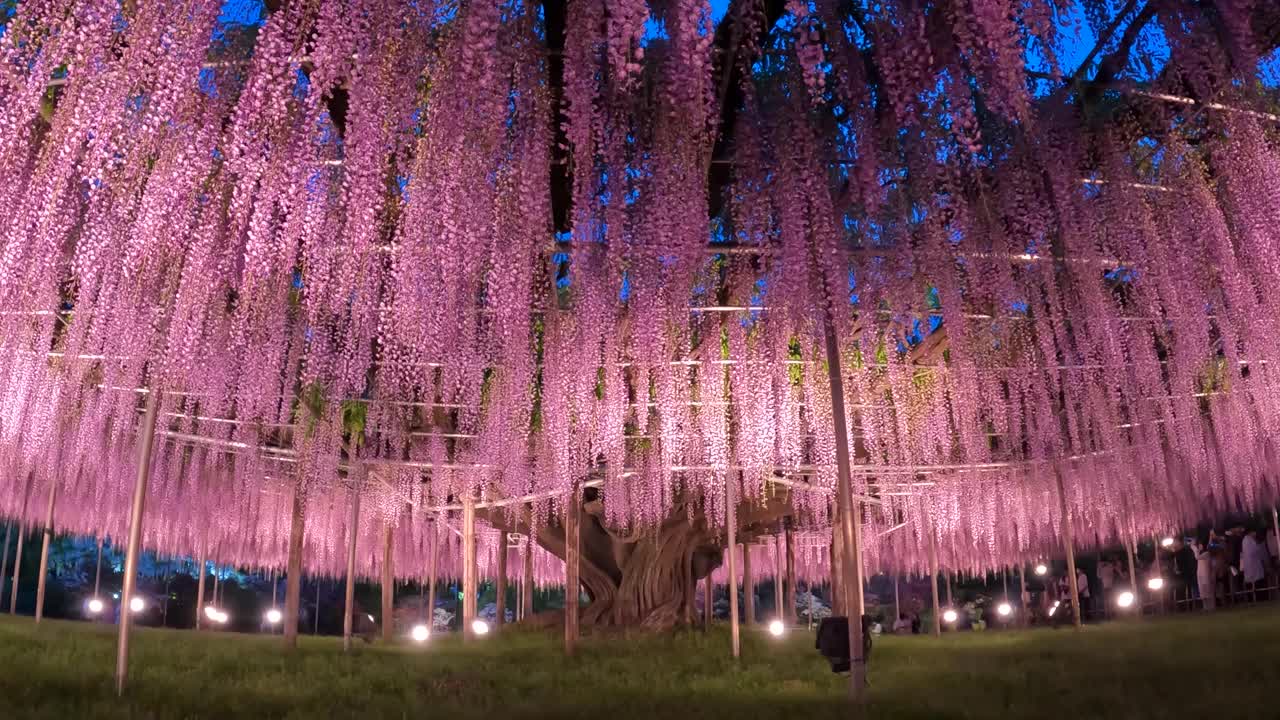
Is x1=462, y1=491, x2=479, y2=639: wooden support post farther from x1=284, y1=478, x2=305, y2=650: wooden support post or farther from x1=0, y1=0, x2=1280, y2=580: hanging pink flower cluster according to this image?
x1=284, y1=478, x2=305, y2=650: wooden support post

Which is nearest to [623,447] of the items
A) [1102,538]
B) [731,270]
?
[731,270]

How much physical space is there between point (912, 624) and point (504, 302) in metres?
20.8

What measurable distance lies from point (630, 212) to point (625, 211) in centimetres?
10

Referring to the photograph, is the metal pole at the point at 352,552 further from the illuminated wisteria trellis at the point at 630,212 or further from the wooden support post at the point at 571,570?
the wooden support post at the point at 571,570

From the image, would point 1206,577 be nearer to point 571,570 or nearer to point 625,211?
point 571,570

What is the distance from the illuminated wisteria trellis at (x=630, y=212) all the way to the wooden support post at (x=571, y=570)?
0.32m

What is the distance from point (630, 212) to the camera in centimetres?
627

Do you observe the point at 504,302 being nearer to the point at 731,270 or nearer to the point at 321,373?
the point at 731,270

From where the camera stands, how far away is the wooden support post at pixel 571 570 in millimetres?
11656

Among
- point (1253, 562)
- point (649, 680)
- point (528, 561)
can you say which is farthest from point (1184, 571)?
point (649, 680)

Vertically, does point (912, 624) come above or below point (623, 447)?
below

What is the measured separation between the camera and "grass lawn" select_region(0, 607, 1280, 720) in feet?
21.3

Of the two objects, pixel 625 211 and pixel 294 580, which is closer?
pixel 625 211

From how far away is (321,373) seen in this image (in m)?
10.2
